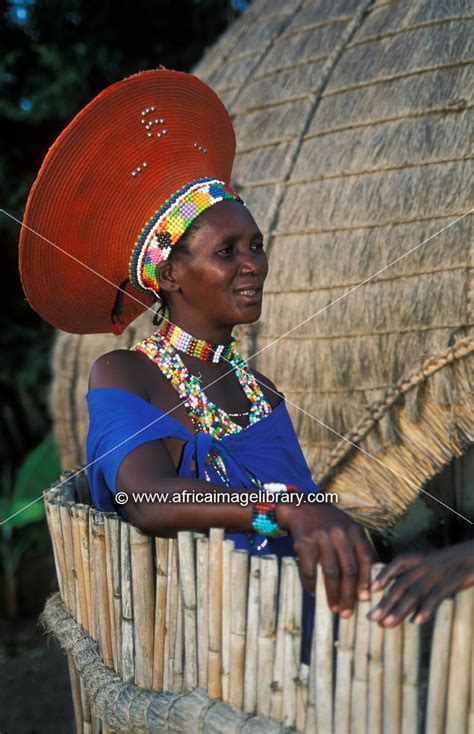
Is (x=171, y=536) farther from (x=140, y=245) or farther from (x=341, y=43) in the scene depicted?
(x=341, y=43)

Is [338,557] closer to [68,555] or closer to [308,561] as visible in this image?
[308,561]

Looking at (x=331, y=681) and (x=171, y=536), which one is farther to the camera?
(x=171, y=536)

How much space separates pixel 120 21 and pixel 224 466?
222 inches

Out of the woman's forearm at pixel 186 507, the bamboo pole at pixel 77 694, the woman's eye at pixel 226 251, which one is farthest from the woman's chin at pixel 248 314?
the bamboo pole at pixel 77 694

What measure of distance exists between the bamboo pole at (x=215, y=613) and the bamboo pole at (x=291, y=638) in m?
0.14

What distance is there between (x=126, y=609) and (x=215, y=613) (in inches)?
11.7

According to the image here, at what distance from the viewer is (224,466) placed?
6.72ft

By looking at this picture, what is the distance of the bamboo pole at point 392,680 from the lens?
143cm

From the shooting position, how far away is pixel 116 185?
2.14 meters

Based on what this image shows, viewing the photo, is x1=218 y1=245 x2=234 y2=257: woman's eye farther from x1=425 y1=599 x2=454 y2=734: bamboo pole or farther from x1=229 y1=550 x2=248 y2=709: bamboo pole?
x1=425 y1=599 x2=454 y2=734: bamboo pole

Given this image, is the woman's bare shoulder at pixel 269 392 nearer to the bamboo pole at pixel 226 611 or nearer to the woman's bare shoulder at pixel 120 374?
the woman's bare shoulder at pixel 120 374

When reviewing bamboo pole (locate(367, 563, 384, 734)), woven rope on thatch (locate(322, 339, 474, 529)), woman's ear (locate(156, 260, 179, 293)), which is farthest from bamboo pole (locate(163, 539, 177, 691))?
woven rope on thatch (locate(322, 339, 474, 529))

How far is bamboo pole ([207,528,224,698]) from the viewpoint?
1629 millimetres

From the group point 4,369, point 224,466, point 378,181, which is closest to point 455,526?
point 378,181
